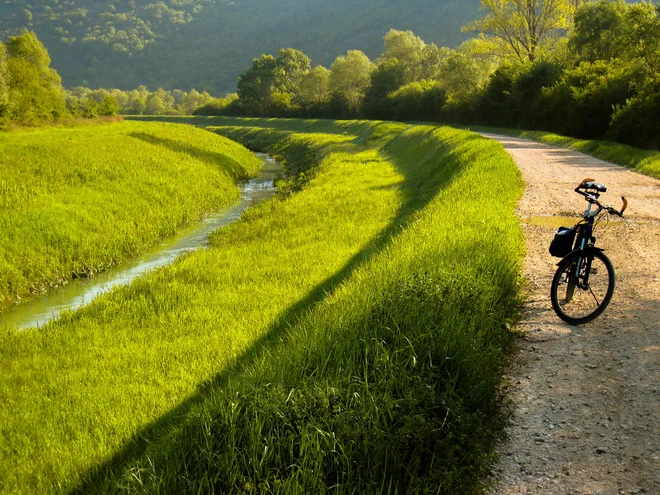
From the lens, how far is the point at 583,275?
7668mm

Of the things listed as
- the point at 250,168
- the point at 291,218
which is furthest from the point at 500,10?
the point at 291,218

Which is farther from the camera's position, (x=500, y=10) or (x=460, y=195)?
(x=500, y=10)

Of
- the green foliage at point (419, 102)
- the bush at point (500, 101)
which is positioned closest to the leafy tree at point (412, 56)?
the green foliage at point (419, 102)

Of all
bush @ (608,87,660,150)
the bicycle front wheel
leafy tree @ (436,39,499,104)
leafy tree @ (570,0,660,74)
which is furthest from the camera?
leafy tree @ (436,39,499,104)

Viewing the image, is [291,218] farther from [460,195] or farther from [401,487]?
[401,487]

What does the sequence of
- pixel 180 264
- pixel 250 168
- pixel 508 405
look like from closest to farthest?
pixel 508 405 → pixel 180 264 → pixel 250 168

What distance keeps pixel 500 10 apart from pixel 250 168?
3434cm

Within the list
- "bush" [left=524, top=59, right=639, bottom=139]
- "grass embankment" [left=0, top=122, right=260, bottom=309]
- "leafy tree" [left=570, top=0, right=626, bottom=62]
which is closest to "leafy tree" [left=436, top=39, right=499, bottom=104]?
"leafy tree" [left=570, top=0, right=626, bottom=62]

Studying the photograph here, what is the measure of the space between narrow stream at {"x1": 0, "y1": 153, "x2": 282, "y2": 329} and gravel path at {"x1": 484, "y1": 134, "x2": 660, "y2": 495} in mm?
9405

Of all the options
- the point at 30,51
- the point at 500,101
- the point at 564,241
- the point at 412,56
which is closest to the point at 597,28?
the point at 500,101

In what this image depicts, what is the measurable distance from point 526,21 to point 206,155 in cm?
3877

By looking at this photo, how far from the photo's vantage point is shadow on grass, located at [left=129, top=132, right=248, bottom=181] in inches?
1355

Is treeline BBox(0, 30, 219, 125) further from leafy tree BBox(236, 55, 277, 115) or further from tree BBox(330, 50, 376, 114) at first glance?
tree BBox(330, 50, 376, 114)

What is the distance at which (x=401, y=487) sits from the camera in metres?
4.70
